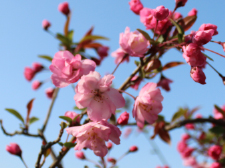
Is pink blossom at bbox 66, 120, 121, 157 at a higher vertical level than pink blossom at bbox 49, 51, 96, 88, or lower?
lower

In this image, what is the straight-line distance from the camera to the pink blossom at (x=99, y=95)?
105 cm

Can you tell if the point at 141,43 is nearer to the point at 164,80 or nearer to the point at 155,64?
the point at 155,64

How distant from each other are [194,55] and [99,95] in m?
0.46

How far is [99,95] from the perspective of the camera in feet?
3.63

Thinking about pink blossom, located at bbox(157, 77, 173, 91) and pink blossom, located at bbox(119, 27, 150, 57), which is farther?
pink blossom, located at bbox(157, 77, 173, 91)

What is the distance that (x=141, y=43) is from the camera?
129 cm

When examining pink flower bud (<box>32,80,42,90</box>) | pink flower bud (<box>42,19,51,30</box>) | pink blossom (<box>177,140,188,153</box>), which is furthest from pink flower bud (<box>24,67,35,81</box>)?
pink blossom (<box>177,140,188,153</box>)

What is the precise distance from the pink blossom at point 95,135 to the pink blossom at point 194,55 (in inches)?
18.2

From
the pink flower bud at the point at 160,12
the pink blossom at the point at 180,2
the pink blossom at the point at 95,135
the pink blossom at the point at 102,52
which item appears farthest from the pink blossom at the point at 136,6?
the pink blossom at the point at 102,52

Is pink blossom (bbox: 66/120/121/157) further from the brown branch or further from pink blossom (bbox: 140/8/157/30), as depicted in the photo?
pink blossom (bbox: 140/8/157/30)

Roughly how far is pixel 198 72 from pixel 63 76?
2.03 ft

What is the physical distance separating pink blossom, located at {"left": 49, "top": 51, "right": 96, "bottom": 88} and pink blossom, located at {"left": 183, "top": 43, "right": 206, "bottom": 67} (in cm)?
43

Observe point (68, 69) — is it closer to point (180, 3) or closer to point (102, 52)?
point (180, 3)

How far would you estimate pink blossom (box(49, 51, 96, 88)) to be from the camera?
1.09 metres
